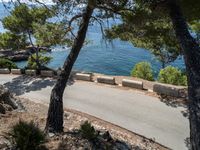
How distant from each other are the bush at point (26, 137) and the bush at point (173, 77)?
18.5 meters

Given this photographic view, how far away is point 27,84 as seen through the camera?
27.2m

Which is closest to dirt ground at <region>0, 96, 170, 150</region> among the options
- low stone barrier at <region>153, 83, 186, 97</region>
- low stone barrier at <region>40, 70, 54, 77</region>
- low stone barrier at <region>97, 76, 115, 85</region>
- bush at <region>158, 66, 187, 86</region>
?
low stone barrier at <region>153, 83, 186, 97</region>

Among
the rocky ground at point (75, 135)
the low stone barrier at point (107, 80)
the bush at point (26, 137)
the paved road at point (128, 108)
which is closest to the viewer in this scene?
the bush at point (26, 137)

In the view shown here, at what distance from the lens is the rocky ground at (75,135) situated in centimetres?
1070

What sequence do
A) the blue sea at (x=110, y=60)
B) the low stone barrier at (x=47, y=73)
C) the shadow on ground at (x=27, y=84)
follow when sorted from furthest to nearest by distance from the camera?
the blue sea at (x=110, y=60) → the low stone barrier at (x=47, y=73) → the shadow on ground at (x=27, y=84)

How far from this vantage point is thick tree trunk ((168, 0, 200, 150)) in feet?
22.7

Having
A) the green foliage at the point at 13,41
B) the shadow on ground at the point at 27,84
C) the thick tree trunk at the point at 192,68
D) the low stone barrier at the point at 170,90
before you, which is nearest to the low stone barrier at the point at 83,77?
the shadow on ground at the point at 27,84

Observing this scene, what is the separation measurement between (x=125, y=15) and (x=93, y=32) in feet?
299

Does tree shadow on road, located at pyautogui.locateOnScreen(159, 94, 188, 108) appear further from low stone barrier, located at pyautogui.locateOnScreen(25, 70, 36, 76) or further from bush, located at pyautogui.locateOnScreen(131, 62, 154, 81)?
low stone barrier, located at pyautogui.locateOnScreen(25, 70, 36, 76)

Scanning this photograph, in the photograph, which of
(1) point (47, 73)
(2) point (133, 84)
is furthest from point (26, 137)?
(1) point (47, 73)

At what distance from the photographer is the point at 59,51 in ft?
260

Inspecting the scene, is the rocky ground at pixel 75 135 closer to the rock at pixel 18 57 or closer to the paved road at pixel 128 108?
the paved road at pixel 128 108

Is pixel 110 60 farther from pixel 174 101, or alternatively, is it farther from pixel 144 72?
pixel 174 101

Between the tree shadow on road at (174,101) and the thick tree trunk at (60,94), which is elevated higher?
the thick tree trunk at (60,94)
